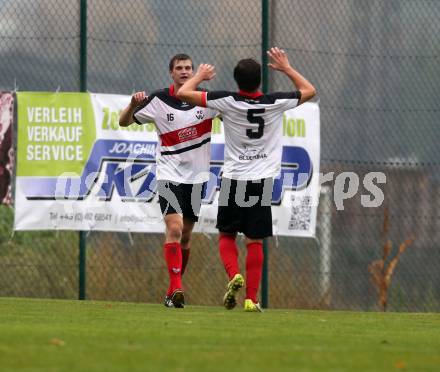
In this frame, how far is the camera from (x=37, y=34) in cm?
1209

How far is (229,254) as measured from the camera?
31.6 feet

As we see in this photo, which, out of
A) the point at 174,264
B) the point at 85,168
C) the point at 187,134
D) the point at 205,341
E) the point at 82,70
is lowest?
the point at 205,341

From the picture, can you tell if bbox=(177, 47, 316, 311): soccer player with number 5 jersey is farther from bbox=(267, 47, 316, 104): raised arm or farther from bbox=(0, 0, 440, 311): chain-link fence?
bbox=(0, 0, 440, 311): chain-link fence

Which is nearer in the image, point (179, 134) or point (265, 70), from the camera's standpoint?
point (179, 134)

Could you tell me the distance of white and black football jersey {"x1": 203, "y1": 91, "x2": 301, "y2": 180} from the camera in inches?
372

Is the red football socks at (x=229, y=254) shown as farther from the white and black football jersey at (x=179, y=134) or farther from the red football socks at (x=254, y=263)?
the white and black football jersey at (x=179, y=134)

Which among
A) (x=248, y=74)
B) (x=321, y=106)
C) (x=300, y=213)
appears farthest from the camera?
(x=321, y=106)

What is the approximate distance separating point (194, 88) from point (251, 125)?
541mm

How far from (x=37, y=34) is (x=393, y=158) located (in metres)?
3.98

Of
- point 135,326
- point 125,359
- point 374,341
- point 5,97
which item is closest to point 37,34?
point 5,97

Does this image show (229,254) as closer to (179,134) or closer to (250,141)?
(250,141)

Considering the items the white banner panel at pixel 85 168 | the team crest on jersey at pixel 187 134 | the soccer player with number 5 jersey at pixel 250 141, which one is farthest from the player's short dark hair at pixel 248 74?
the white banner panel at pixel 85 168

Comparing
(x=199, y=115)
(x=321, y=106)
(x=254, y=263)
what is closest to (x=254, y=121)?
(x=199, y=115)

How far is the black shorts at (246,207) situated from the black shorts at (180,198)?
45cm
